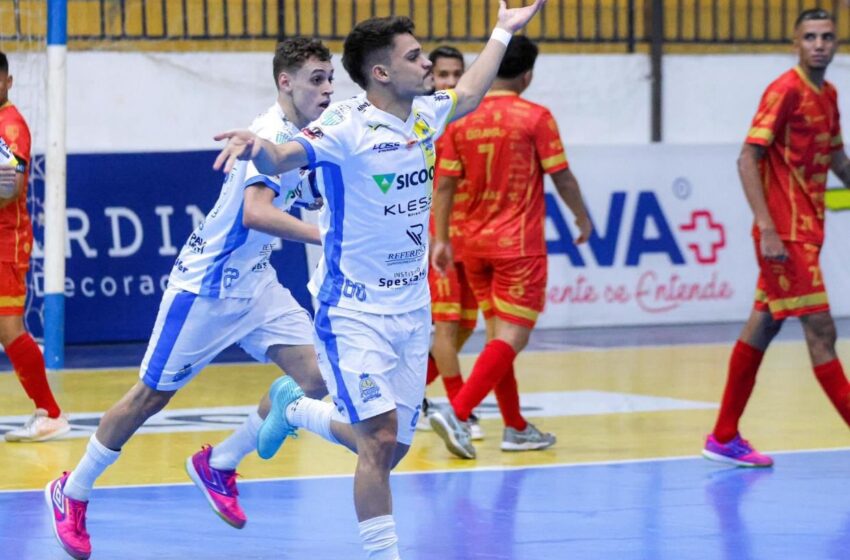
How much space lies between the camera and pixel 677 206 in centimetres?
1627

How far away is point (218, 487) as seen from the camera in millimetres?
6965

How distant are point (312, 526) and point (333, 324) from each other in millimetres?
1544

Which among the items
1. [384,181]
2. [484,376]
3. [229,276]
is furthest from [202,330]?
[484,376]

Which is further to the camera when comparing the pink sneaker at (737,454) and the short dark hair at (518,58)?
the short dark hair at (518,58)

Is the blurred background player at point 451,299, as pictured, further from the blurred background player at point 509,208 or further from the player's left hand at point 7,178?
the player's left hand at point 7,178

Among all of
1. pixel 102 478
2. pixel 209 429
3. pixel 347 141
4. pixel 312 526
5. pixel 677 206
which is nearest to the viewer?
pixel 347 141

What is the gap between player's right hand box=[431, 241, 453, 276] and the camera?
9086 millimetres

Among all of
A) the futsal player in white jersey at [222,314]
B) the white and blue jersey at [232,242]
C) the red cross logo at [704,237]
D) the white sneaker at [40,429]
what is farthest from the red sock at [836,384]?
the red cross logo at [704,237]

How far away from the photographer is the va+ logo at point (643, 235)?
15.8 m

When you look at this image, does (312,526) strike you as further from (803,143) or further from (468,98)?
(803,143)

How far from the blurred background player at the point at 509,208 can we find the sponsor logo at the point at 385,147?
3336 millimetres

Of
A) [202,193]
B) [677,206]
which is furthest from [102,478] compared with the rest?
[677,206]

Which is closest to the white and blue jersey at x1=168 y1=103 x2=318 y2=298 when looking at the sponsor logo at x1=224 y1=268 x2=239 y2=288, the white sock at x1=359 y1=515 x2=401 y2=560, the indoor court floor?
the sponsor logo at x1=224 y1=268 x2=239 y2=288

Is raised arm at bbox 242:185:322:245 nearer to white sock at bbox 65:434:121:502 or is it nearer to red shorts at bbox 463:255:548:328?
white sock at bbox 65:434:121:502
